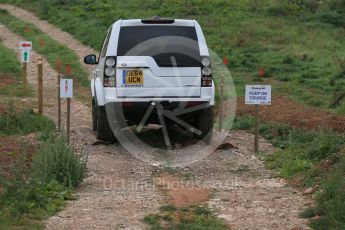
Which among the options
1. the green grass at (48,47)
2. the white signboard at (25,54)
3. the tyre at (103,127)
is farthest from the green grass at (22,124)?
the green grass at (48,47)

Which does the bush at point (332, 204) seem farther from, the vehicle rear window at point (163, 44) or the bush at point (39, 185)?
the vehicle rear window at point (163, 44)

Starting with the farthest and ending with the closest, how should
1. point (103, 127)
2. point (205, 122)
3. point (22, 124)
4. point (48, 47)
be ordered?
point (48, 47) < point (22, 124) < point (205, 122) < point (103, 127)

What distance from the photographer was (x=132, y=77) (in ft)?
36.6

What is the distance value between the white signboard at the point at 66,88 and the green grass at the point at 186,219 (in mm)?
4425

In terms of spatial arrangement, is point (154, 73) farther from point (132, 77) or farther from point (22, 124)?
point (22, 124)

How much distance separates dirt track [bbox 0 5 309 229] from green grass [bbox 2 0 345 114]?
642cm

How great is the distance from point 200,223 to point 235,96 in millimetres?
10911

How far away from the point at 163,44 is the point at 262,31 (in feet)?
61.5

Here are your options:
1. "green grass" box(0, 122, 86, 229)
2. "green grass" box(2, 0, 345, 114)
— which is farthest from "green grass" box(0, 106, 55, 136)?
"green grass" box(2, 0, 345, 114)

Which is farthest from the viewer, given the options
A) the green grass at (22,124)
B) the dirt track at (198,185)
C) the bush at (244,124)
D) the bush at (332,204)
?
the bush at (244,124)

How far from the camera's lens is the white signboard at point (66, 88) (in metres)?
12.1

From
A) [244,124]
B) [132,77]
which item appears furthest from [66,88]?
[244,124]

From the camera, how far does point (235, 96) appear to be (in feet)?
60.1

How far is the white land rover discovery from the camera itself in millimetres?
11164
